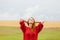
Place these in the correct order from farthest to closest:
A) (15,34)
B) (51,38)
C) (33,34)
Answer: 1. (15,34)
2. (51,38)
3. (33,34)

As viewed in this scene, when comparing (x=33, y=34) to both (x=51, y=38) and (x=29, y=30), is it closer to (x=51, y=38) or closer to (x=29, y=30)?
(x=29, y=30)

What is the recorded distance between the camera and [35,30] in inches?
288

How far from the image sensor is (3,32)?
18.4m

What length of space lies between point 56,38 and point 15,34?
116 inches

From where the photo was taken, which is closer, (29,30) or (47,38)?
(29,30)

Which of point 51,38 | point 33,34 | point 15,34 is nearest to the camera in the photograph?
point 33,34

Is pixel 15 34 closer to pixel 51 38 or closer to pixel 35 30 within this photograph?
pixel 51 38

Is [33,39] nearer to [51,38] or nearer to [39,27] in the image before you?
[39,27]

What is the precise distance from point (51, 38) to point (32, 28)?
878cm

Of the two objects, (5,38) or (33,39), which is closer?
(33,39)

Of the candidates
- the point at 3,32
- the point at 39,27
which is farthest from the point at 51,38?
the point at 39,27

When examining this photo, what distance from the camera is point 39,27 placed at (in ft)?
24.2

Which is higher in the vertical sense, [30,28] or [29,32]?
[30,28]

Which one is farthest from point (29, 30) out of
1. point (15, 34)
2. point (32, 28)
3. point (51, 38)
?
point (15, 34)
